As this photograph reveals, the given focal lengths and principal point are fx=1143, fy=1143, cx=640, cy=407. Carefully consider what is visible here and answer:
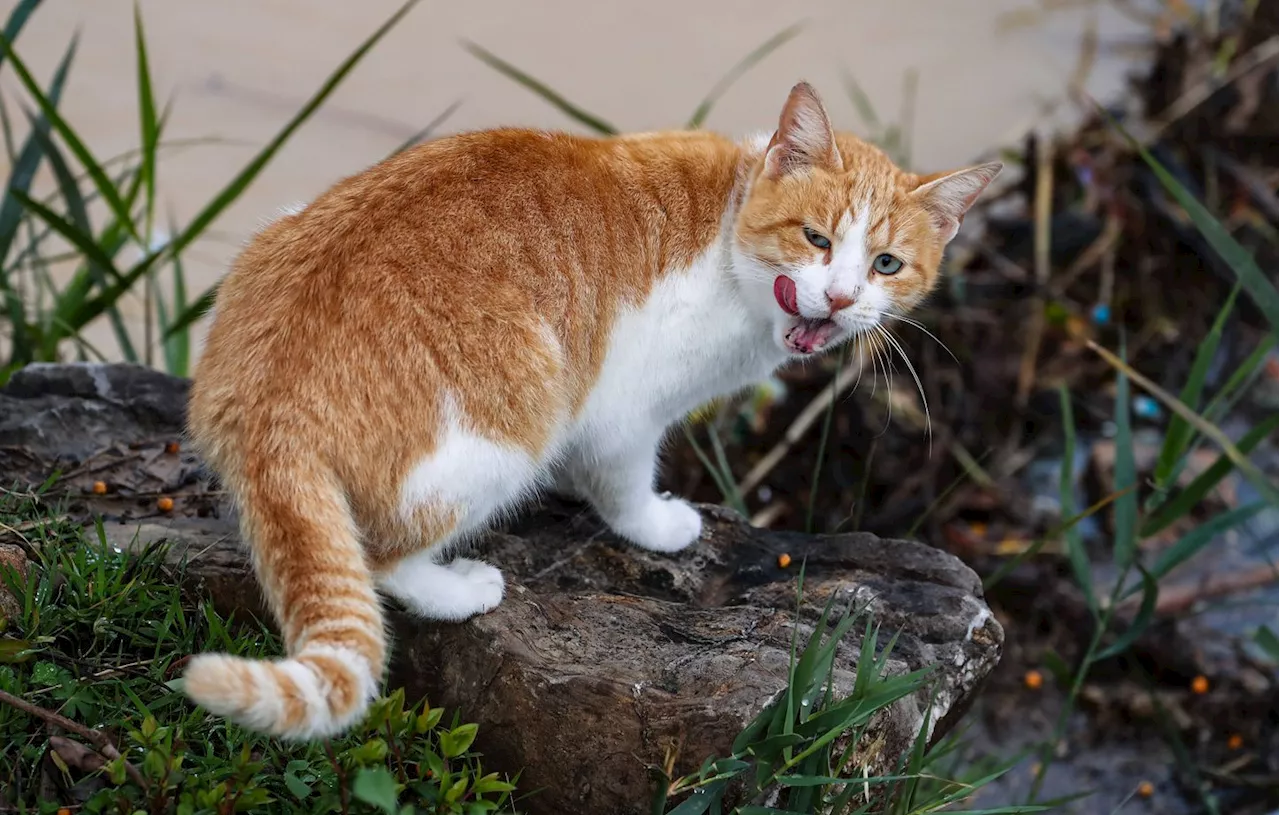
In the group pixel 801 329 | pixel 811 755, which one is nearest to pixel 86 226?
pixel 801 329

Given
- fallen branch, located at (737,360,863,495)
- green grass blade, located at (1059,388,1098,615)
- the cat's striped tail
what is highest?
the cat's striped tail

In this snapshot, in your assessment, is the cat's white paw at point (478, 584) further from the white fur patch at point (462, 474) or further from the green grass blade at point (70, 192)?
the green grass blade at point (70, 192)

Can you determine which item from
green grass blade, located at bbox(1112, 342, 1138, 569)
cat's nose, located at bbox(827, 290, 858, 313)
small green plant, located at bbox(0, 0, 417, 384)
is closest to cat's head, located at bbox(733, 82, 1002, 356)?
cat's nose, located at bbox(827, 290, 858, 313)

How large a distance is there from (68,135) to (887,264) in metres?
1.77

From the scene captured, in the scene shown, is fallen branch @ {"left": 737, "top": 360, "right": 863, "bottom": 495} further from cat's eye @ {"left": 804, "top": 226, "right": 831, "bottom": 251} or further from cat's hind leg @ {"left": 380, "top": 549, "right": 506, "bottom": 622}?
cat's hind leg @ {"left": 380, "top": 549, "right": 506, "bottom": 622}

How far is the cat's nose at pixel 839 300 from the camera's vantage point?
74.2 inches

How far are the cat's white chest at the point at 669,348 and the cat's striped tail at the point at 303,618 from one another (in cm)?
54

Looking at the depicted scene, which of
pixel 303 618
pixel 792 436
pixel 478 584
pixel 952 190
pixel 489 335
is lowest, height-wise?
pixel 792 436

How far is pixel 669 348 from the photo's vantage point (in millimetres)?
1977

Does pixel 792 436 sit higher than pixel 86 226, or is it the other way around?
pixel 86 226

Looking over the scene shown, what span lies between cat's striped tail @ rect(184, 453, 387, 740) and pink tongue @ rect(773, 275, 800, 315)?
802 millimetres

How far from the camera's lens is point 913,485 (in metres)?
3.38

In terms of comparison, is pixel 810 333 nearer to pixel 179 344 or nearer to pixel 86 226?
pixel 179 344

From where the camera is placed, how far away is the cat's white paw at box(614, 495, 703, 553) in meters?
2.13
